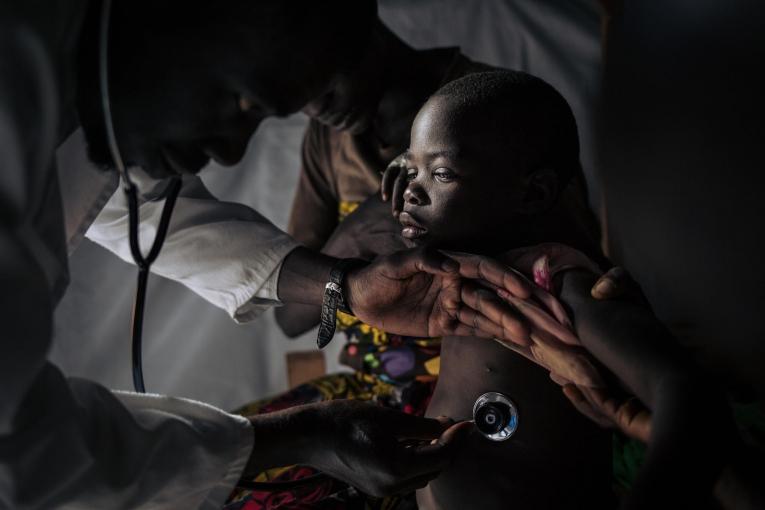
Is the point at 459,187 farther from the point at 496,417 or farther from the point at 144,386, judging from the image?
the point at 144,386

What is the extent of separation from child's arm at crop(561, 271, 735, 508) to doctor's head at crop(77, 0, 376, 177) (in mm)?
446

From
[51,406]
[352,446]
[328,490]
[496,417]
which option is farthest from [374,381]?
[51,406]

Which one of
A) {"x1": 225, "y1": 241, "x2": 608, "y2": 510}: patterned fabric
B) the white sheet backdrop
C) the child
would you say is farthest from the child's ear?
the white sheet backdrop

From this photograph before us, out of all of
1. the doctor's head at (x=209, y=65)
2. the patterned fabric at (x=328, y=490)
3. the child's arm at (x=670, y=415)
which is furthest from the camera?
the patterned fabric at (x=328, y=490)

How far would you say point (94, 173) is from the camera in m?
0.96

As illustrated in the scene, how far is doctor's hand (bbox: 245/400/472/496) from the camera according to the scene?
833 mm

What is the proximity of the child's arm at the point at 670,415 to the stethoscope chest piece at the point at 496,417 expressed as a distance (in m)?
0.26

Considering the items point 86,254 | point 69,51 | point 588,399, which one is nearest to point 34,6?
point 69,51

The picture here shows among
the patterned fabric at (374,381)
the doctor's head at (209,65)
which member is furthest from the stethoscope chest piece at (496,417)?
the doctor's head at (209,65)

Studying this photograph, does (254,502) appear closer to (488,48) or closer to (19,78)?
(19,78)

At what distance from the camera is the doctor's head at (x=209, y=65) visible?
733mm

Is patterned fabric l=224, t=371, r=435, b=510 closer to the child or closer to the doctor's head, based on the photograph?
the child

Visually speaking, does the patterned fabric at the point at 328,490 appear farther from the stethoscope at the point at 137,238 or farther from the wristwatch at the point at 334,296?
the wristwatch at the point at 334,296

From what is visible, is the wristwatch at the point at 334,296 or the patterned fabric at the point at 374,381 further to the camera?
the wristwatch at the point at 334,296
